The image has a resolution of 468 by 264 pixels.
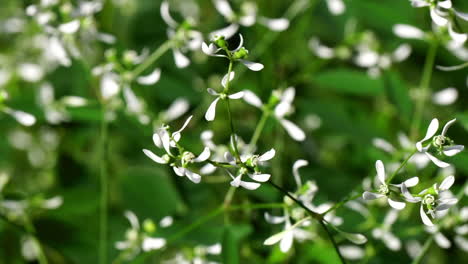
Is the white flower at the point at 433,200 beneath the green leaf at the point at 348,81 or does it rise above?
above

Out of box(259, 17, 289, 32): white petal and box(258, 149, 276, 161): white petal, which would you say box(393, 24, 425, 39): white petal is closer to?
box(259, 17, 289, 32): white petal

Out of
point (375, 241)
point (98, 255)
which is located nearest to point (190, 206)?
point (98, 255)

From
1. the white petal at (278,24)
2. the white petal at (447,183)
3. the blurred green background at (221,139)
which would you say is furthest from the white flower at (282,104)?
the white petal at (447,183)

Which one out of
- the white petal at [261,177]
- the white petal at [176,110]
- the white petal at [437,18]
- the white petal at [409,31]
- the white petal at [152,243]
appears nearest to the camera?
the white petal at [261,177]

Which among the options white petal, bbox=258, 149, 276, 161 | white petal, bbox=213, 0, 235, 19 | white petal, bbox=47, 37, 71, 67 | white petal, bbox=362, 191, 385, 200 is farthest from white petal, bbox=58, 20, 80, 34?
white petal, bbox=362, 191, 385, 200

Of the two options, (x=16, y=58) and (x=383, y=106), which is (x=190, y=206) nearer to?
(x=383, y=106)

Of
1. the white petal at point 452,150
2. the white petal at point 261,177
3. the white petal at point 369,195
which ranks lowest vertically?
the white petal at point 452,150

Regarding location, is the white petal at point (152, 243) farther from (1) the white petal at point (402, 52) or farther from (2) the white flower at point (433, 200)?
(1) the white petal at point (402, 52)

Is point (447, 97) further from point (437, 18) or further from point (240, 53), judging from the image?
point (240, 53)
